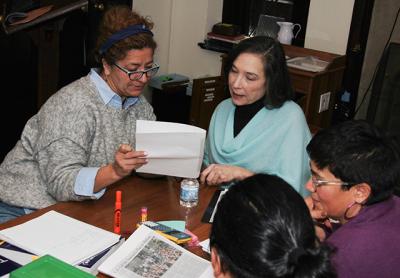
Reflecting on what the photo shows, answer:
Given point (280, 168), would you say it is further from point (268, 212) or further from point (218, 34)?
point (218, 34)

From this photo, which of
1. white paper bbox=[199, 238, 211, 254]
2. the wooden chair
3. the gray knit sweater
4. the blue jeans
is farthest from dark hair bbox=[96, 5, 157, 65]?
the wooden chair

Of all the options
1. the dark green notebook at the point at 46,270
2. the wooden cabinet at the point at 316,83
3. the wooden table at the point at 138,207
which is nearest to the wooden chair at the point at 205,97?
the wooden cabinet at the point at 316,83

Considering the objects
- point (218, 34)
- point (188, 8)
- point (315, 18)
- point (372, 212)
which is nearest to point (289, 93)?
point (372, 212)

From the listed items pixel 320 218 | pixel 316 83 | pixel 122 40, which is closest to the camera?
pixel 320 218

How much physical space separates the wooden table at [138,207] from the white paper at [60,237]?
5 cm

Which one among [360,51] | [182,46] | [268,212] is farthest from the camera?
[182,46]

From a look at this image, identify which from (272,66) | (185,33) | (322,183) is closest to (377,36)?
(185,33)

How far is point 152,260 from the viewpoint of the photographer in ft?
4.42

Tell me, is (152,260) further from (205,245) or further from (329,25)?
(329,25)

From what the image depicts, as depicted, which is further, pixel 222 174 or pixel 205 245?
pixel 222 174

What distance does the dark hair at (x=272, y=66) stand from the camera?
201cm

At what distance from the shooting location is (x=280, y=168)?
77.7 inches

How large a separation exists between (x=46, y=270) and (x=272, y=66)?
4.18 ft

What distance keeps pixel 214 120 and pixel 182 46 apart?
6.38ft
